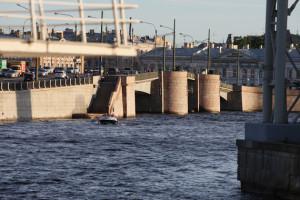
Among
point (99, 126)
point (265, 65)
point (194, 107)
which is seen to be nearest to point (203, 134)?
point (99, 126)

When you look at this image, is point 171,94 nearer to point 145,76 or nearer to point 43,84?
point 145,76

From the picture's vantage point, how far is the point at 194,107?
4715 inches

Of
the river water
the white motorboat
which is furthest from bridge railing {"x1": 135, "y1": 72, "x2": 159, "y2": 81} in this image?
the river water

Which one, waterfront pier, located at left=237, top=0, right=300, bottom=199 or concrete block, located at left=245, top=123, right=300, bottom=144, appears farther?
concrete block, located at left=245, top=123, right=300, bottom=144

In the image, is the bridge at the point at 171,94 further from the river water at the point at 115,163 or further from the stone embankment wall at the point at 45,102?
the river water at the point at 115,163

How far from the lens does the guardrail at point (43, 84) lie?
258 ft

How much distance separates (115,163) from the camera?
43406mm

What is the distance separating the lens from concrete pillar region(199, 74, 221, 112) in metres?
119

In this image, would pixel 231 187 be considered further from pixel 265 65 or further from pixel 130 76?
pixel 130 76

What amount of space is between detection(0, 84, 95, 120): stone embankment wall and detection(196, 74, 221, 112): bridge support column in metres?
30.0

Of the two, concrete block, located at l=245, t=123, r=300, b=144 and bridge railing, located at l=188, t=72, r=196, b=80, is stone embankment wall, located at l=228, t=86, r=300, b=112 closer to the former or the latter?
bridge railing, located at l=188, t=72, r=196, b=80

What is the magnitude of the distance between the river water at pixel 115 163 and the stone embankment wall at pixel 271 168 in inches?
40.1

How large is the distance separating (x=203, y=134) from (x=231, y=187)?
3721 centimetres

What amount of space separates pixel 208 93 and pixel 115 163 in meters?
75.8
